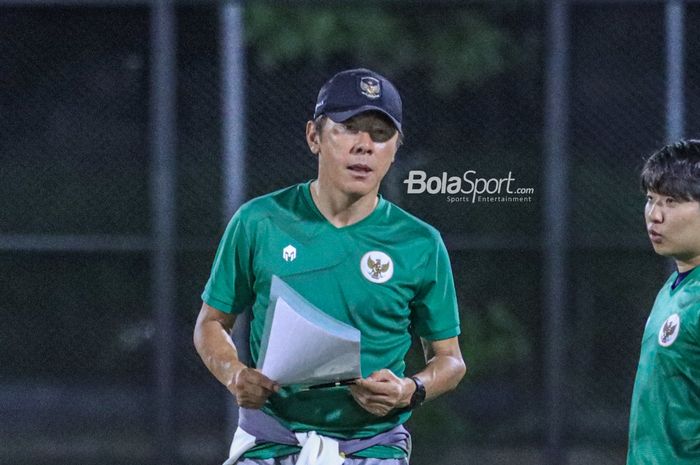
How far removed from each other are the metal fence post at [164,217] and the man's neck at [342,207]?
2.11m

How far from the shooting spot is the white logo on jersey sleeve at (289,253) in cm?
279

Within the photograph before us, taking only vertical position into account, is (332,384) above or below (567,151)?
below

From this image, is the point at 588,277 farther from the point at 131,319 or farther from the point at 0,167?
the point at 0,167

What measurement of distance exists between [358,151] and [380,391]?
0.54 meters

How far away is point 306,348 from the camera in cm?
254

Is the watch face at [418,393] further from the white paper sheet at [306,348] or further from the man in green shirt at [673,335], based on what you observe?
the man in green shirt at [673,335]

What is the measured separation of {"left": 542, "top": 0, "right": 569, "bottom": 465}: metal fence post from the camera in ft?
16.0

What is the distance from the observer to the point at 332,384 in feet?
8.73

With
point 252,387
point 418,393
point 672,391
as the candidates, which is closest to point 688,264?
point 672,391

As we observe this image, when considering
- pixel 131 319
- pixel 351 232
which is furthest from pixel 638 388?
pixel 131 319

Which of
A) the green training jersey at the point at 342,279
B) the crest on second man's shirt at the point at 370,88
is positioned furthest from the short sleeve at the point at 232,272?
the crest on second man's shirt at the point at 370,88

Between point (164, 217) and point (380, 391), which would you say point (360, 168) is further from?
point (164, 217)

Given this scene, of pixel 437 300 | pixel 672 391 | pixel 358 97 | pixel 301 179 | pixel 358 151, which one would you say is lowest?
pixel 672 391

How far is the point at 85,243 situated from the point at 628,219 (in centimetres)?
221
